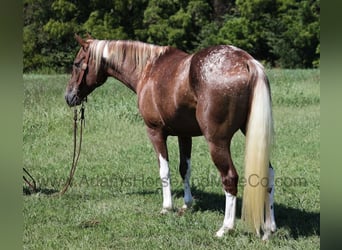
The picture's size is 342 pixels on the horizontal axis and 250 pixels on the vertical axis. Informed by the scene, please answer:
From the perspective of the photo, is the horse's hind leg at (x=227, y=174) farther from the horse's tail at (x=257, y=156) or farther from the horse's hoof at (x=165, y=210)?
the horse's hoof at (x=165, y=210)

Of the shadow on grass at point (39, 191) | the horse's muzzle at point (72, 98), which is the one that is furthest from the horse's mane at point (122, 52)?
the shadow on grass at point (39, 191)

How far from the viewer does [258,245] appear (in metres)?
3.58

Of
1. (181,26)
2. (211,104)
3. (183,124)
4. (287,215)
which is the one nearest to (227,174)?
(211,104)

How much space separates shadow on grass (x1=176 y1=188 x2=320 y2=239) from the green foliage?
791 inches

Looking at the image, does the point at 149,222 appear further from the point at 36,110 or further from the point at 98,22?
the point at 98,22

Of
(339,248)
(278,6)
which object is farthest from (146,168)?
(278,6)

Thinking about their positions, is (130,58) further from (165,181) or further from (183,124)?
(165,181)

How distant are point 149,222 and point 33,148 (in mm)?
4198

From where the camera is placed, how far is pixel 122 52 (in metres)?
4.99

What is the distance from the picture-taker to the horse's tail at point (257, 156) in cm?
343

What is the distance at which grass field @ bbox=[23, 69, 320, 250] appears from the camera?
12.6ft

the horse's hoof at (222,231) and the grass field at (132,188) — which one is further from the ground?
the horse's hoof at (222,231)

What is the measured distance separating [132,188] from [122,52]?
67.3 inches

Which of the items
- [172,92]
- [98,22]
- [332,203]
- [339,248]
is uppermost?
[332,203]
